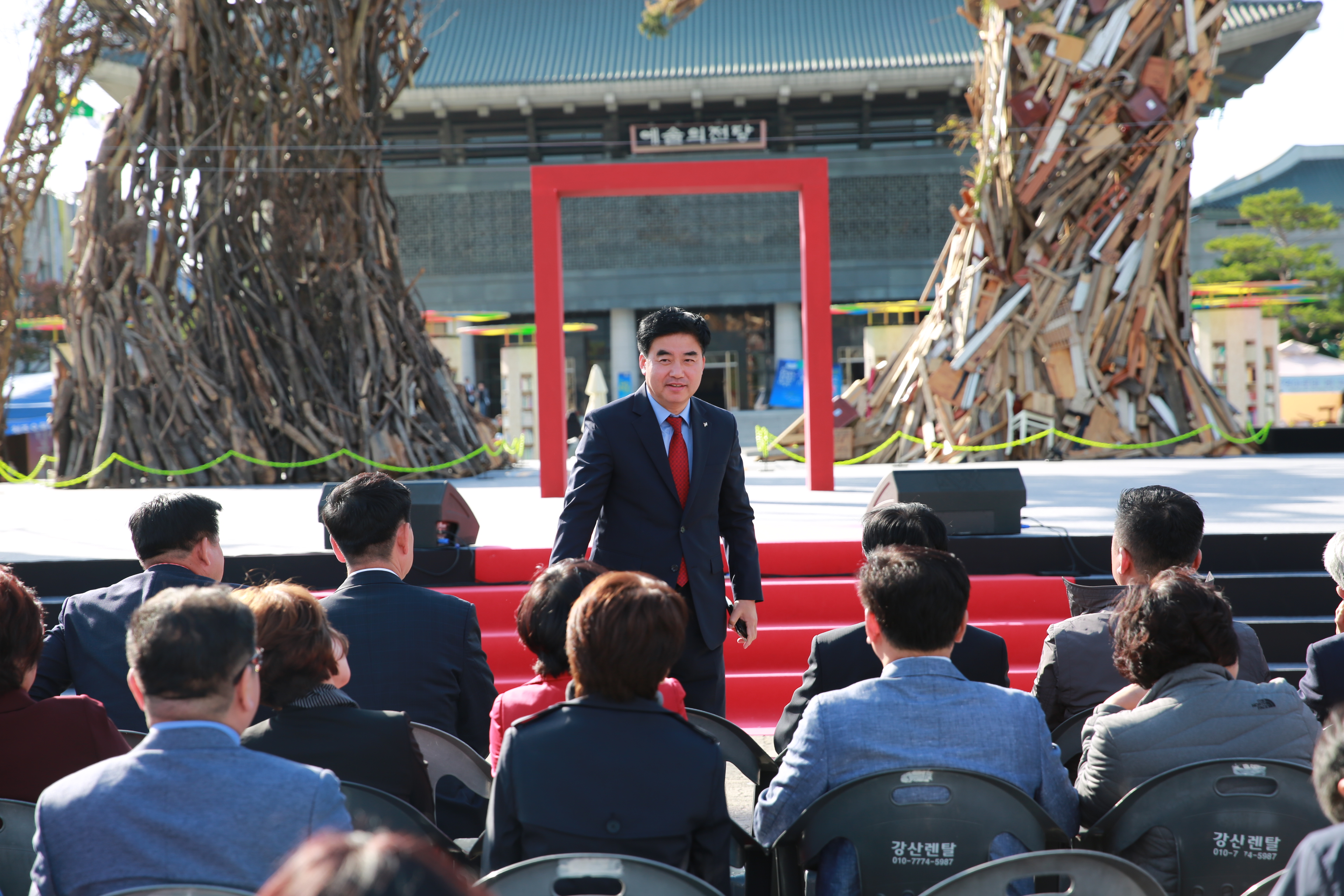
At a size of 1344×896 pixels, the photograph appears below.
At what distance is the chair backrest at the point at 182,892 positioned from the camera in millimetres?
1293

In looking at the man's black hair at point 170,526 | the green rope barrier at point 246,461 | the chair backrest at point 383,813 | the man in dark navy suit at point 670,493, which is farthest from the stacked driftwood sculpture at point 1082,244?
the chair backrest at point 383,813

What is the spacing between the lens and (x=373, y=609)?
2.42 metres

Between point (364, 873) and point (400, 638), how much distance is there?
5.81ft

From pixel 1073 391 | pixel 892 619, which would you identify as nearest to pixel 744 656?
pixel 892 619

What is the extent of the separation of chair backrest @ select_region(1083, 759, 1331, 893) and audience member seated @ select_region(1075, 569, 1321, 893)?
0.10 metres

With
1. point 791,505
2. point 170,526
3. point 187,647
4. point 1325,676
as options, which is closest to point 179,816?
point 187,647

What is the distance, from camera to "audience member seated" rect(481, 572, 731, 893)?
1654 millimetres

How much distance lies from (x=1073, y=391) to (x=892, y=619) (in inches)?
311

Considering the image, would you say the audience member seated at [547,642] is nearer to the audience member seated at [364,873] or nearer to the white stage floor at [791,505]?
the audience member seated at [364,873]

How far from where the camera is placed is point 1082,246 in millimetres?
9117

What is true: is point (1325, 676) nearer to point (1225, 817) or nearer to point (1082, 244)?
point (1225, 817)

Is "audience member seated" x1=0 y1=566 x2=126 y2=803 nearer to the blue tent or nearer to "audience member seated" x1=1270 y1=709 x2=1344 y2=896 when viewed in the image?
"audience member seated" x1=1270 y1=709 x2=1344 y2=896

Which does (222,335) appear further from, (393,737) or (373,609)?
(393,737)

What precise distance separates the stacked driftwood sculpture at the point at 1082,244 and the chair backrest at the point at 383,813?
7.90 m
